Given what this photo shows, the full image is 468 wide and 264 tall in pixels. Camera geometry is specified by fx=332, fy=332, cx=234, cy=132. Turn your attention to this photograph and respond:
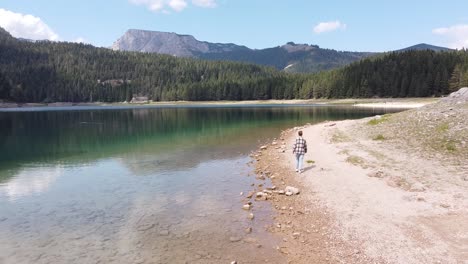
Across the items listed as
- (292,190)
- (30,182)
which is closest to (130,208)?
(292,190)

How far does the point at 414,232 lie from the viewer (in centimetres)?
1269

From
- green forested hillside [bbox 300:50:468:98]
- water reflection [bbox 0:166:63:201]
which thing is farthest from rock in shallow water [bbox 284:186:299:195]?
green forested hillside [bbox 300:50:468:98]

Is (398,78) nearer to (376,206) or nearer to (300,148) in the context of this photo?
(300,148)

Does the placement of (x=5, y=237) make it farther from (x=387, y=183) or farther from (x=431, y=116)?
(x=431, y=116)

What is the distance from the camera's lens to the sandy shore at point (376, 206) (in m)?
11.8

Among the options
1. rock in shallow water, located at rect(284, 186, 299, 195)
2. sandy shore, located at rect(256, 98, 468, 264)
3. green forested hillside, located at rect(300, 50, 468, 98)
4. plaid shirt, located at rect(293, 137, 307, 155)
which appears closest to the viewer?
sandy shore, located at rect(256, 98, 468, 264)

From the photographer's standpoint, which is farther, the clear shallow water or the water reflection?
the water reflection

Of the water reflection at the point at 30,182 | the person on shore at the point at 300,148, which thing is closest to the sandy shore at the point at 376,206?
the person on shore at the point at 300,148

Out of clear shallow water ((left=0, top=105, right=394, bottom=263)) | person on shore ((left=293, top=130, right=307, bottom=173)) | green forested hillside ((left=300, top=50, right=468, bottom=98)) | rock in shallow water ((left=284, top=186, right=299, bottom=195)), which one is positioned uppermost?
green forested hillside ((left=300, top=50, right=468, bottom=98))

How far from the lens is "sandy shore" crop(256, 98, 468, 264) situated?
1181 centimetres

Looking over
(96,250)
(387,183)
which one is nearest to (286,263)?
(96,250)

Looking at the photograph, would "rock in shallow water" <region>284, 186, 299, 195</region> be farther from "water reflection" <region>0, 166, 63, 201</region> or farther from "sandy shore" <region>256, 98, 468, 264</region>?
"water reflection" <region>0, 166, 63, 201</region>

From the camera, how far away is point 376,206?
15836mm

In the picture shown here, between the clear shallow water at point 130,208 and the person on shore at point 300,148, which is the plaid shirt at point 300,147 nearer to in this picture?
the person on shore at point 300,148
